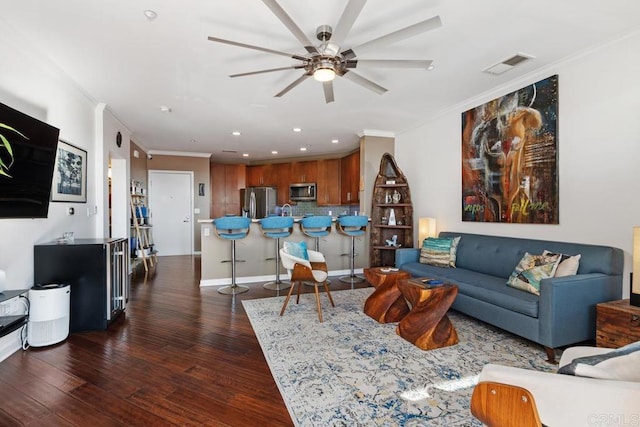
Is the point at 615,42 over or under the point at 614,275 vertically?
over

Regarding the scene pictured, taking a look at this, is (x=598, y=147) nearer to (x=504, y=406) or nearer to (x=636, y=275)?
(x=636, y=275)

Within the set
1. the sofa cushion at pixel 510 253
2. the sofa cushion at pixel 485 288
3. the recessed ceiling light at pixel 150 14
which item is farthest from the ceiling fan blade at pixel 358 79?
the sofa cushion at pixel 510 253

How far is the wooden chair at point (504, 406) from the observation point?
943 millimetres

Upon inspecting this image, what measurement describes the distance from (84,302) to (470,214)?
4.49 meters

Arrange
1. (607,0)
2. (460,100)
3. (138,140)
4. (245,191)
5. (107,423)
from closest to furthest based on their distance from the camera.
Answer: (107,423)
(607,0)
(460,100)
(138,140)
(245,191)

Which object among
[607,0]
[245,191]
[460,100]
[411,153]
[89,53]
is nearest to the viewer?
[607,0]

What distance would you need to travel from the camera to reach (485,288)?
2.84 meters

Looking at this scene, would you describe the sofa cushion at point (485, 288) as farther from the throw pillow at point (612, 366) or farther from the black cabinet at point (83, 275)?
the black cabinet at point (83, 275)

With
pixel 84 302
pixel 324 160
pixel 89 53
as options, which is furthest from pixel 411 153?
pixel 84 302

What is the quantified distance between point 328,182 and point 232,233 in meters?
3.57

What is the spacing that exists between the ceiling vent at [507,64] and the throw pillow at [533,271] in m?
1.88

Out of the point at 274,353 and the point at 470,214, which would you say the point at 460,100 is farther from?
the point at 274,353

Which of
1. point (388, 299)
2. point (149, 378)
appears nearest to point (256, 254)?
point (388, 299)

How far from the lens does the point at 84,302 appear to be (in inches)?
114
